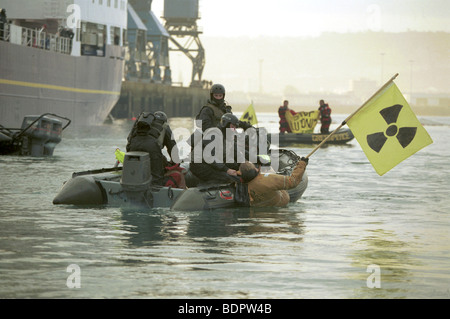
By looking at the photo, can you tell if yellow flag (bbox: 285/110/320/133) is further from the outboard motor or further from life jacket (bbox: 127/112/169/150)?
the outboard motor

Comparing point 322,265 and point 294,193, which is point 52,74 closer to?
point 294,193

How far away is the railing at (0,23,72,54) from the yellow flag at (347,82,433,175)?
32967 millimetres

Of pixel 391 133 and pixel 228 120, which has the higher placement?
pixel 228 120

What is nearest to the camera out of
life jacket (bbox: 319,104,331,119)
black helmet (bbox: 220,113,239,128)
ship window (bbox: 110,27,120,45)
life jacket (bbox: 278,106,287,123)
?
black helmet (bbox: 220,113,239,128)

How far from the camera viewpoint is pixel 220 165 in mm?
14156

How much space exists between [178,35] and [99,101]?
50520 millimetres

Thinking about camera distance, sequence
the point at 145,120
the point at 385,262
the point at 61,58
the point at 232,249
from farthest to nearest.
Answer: the point at 61,58 → the point at 145,120 → the point at 232,249 → the point at 385,262

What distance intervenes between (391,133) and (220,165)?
9.84 feet

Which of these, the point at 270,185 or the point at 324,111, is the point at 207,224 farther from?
the point at 324,111

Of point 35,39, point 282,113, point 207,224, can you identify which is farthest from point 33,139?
point 35,39

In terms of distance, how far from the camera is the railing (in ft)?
147

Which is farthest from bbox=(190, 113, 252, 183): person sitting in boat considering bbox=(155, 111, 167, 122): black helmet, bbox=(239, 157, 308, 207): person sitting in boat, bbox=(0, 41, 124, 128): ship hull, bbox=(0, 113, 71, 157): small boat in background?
bbox=(0, 41, 124, 128): ship hull

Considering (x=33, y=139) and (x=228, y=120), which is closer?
(x=228, y=120)

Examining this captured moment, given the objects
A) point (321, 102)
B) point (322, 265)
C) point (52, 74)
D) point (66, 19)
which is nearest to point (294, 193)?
point (322, 265)
